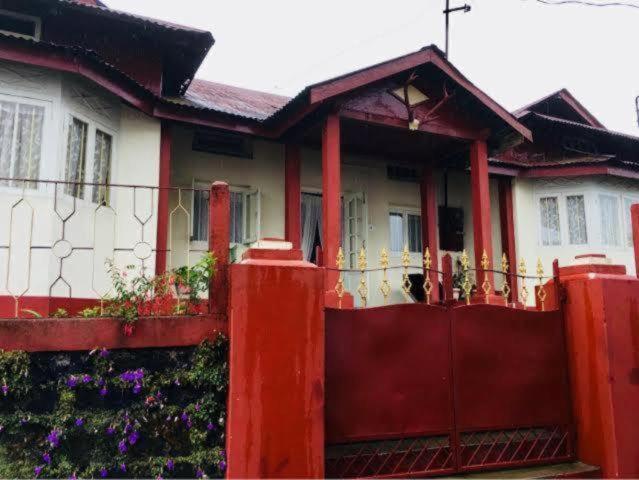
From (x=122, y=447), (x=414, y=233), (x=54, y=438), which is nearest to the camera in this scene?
(x=54, y=438)

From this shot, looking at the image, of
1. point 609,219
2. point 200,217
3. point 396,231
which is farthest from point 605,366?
point 609,219

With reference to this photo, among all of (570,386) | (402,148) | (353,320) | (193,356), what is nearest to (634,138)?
(402,148)

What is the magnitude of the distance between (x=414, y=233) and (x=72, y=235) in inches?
261

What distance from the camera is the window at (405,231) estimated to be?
10.5m

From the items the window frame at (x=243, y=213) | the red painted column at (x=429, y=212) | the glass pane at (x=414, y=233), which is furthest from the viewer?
→ the glass pane at (x=414, y=233)

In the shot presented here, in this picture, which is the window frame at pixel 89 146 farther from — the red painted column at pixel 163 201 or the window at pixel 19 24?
the window at pixel 19 24

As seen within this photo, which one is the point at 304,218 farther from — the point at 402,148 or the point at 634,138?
the point at 634,138

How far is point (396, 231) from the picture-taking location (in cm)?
1052

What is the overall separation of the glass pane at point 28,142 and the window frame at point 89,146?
0.89 ft

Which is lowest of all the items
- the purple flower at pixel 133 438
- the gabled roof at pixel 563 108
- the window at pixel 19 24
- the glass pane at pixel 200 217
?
the purple flower at pixel 133 438

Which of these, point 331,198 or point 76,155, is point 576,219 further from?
point 76,155

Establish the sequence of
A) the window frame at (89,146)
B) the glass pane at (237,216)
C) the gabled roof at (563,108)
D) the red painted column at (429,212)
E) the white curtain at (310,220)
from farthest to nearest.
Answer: the gabled roof at (563,108) < the red painted column at (429,212) < the white curtain at (310,220) < the glass pane at (237,216) < the window frame at (89,146)

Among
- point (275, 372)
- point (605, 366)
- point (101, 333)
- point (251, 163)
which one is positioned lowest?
point (605, 366)

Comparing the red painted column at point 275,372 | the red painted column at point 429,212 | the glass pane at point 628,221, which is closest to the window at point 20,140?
the red painted column at point 275,372
